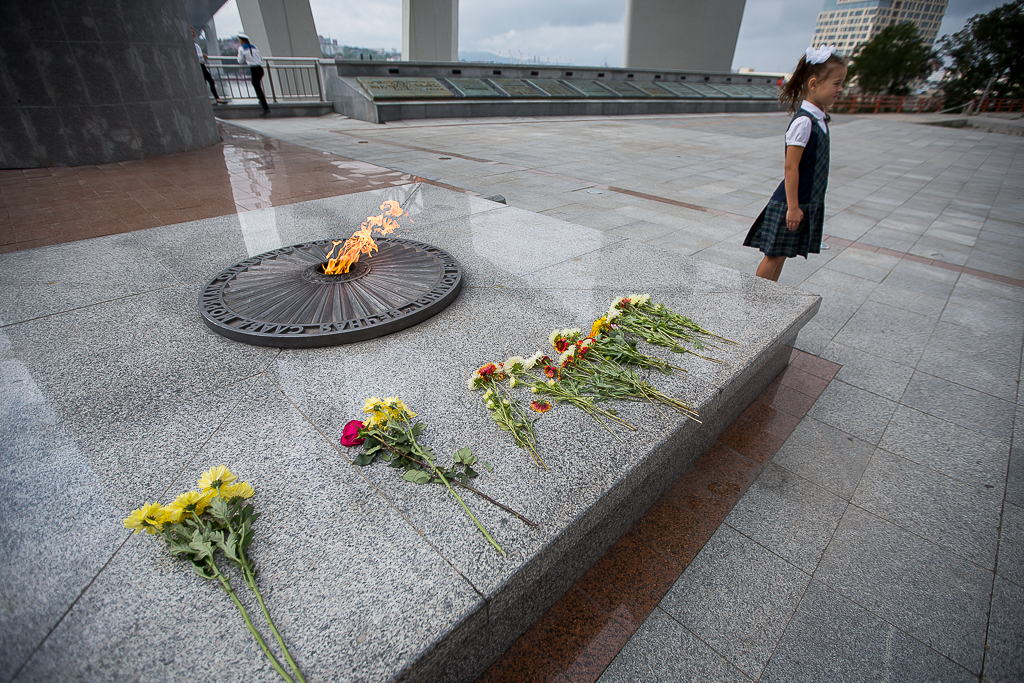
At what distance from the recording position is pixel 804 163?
3076 millimetres

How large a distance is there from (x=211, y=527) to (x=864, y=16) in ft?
619

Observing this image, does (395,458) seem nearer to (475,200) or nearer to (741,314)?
(741,314)

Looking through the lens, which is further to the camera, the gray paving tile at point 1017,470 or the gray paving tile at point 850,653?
the gray paving tile at point 1017,470

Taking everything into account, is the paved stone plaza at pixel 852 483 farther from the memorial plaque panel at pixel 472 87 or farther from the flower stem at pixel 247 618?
the memorial plaque panel at pixel 472 87

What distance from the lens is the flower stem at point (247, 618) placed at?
1.11m

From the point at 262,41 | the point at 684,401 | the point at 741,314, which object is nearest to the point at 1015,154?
the point at 741,314

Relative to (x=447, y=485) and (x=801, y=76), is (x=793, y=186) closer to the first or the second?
(x=801, y=76)

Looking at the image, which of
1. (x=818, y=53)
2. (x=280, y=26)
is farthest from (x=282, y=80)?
(x=818, y=53)

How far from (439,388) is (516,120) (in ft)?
48.0

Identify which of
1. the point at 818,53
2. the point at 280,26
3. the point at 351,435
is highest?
the point at 280,26

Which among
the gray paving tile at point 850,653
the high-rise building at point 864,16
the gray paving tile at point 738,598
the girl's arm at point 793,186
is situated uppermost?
the high-rise building at point 864,16

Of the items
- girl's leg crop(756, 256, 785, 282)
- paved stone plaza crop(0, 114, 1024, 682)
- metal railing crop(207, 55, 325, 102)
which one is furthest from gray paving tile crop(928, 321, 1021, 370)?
metal railing crop(207, 55, 325, 102)

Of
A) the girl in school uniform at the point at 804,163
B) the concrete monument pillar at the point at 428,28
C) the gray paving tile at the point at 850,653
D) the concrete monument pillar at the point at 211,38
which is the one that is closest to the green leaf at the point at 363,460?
the gray paving tile at the point at 850,653

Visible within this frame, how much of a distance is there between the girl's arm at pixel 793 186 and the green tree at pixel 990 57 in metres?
45.2
